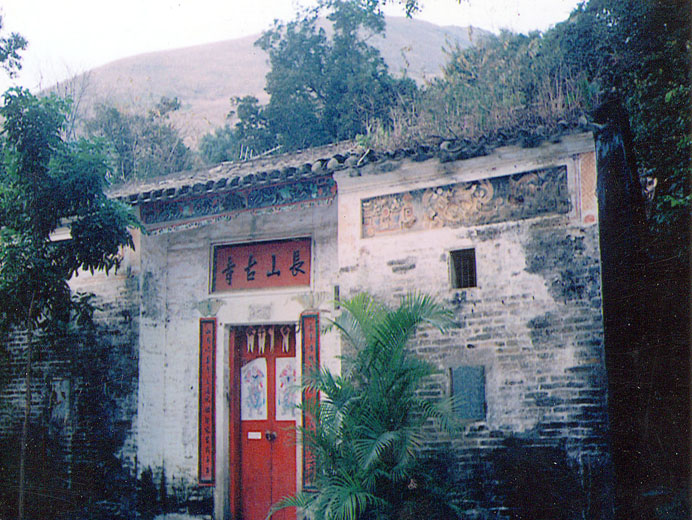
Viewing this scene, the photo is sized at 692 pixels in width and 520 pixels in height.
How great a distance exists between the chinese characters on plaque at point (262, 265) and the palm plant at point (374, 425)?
248cm

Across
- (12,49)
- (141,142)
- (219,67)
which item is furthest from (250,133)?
(219,67)

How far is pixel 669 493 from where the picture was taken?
7703 mm

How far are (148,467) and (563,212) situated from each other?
6.09 meters

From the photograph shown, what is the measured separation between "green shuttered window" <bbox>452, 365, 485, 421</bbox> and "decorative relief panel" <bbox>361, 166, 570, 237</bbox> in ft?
4.77

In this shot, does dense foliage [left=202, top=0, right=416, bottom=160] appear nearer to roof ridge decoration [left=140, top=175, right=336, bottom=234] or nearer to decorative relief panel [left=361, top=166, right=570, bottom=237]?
roof ridge decoration [left=140, top=175, right=336, bottom=234]

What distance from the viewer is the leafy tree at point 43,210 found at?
26.9ft

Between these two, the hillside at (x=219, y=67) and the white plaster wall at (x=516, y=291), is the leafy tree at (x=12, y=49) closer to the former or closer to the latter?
the white plaster wall at (x=516, y=291)

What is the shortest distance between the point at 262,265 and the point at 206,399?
1843 mm

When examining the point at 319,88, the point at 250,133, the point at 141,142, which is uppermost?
the point at 319,88

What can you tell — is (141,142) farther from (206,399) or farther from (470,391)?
(470,391)

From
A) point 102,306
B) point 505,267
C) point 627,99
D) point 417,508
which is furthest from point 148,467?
point 627,99

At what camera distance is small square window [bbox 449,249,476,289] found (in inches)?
289

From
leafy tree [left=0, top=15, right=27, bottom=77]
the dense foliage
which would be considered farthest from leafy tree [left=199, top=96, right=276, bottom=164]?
leafy tree [left=0, top=15, right=27, bottom=77]

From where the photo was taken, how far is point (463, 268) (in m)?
7.39
